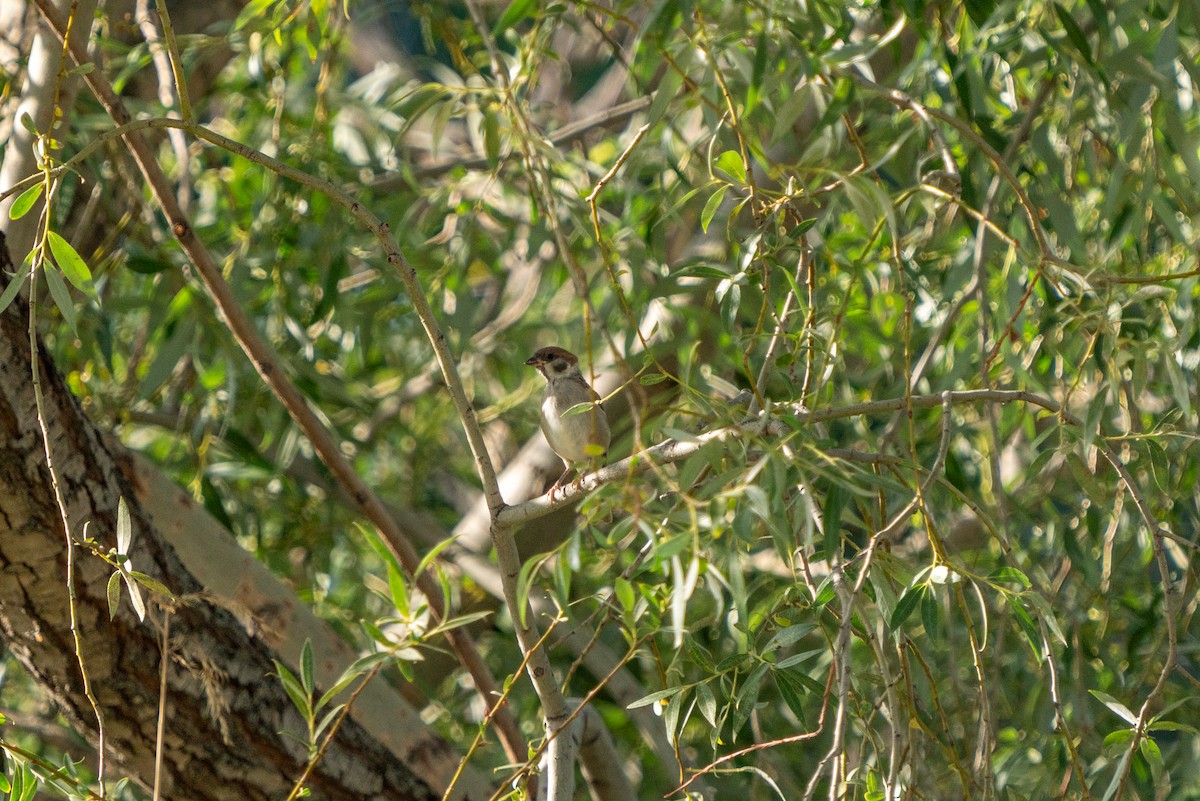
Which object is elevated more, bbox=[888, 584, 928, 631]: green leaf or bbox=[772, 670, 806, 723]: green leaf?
bbox=[888, 584, 928, 631]: green leaf

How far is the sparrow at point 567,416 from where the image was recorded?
3.12 metres

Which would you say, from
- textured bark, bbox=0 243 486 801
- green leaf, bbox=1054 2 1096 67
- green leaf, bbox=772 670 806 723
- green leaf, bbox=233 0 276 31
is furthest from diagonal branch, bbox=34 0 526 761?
green leaf, bbox=1054 2 1096 67

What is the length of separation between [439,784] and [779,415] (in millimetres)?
1579

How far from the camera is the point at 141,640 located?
2.24 m

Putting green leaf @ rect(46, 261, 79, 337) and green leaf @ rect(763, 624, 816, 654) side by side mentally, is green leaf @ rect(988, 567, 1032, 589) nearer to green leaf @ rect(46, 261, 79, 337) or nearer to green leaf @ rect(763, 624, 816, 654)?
green leaf @ rect(763, 624, 816, 654)

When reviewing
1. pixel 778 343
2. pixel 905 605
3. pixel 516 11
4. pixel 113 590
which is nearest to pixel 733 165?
pixel 516 11

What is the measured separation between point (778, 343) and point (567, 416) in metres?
0.97

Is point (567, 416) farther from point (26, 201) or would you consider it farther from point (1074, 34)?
point (26, 201)

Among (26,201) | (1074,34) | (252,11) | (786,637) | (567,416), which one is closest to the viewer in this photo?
(26,201)

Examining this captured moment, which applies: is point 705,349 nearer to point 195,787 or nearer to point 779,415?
point 195,787

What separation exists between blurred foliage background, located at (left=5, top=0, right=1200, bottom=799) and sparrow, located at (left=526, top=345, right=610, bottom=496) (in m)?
0.13

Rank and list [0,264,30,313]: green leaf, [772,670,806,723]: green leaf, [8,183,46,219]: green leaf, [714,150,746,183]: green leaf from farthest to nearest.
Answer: [772,670,806,723]: green leaf → [714,150,746,183]: green leaf → [8,183,46,219]: green leaf → [0,264,30,313]: green leaf

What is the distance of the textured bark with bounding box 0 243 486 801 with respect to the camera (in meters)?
2.07

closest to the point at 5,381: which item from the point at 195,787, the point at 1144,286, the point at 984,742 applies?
the point at 195,787
